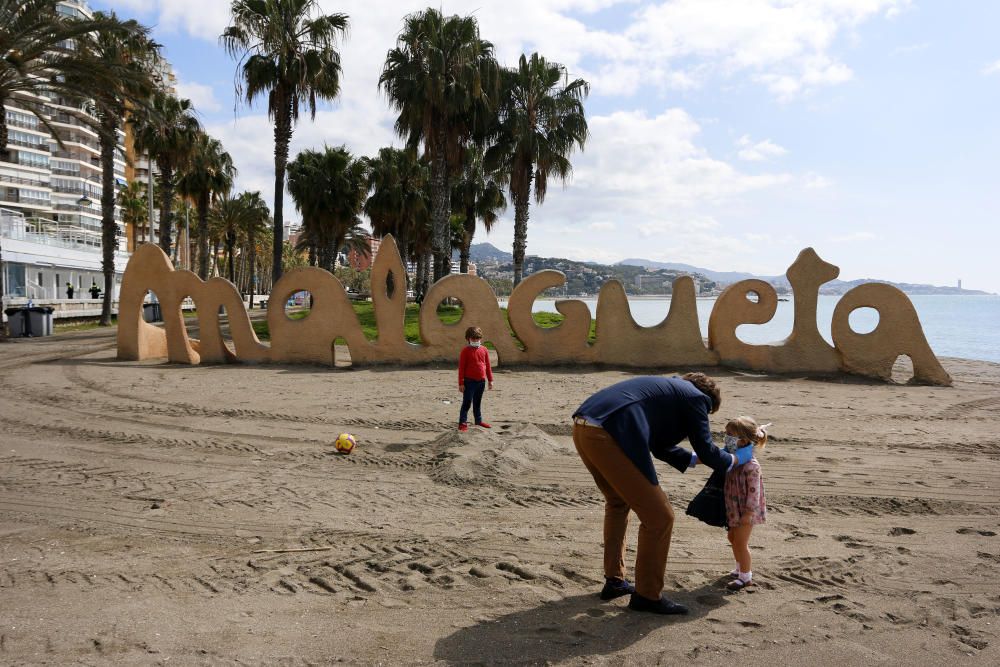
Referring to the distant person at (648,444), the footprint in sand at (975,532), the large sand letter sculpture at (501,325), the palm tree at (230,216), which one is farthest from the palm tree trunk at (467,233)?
the distant person at (648,444)

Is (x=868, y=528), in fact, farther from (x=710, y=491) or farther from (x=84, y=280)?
(x=84, y=280)

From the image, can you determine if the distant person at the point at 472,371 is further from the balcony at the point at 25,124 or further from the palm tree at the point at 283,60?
the balcony at the point at 25,124

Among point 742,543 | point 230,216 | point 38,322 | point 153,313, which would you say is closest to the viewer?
point 742,543

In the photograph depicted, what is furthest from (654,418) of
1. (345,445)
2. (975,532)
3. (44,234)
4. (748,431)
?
(44,234)

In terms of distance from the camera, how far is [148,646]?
3705mm

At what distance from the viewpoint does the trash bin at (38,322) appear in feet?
76.1

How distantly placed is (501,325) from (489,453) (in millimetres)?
8230

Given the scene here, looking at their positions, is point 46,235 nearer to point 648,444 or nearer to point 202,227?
point 202,227

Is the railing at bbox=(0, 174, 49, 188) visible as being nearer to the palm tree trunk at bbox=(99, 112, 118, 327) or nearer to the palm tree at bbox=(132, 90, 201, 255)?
the palm tree at bbox=(132, 90, 201, 255)

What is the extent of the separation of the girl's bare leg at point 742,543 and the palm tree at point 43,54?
70.8 feet

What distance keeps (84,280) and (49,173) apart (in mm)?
28411

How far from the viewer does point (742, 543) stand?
445cm

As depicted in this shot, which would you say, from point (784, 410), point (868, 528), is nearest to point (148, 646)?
point (868, 528)

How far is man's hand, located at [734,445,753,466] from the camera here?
435cm
